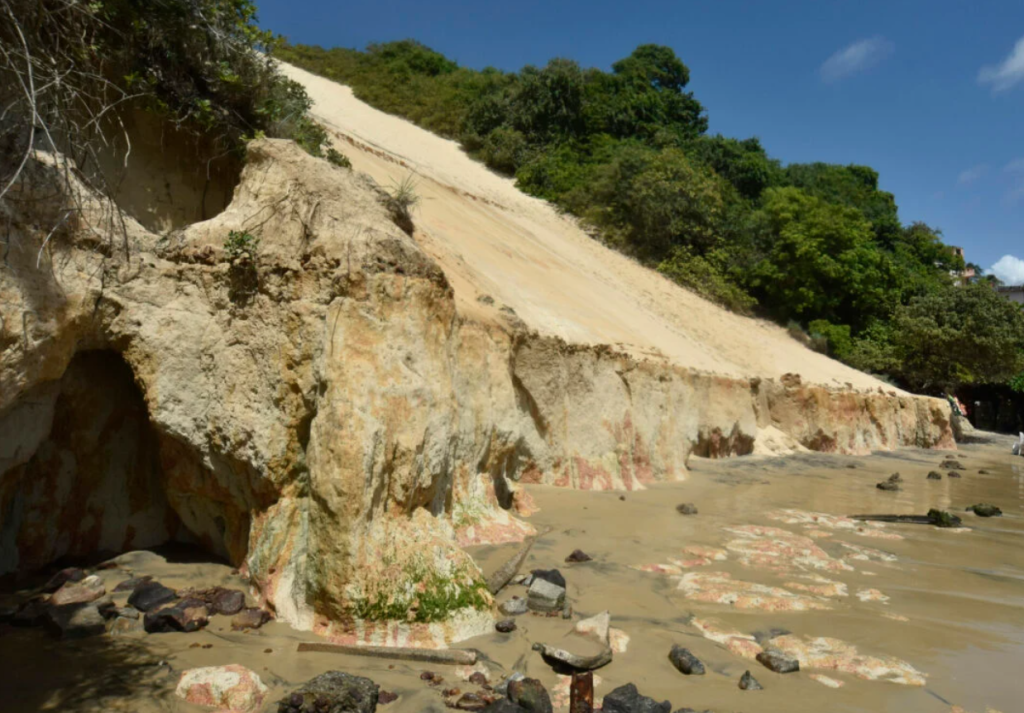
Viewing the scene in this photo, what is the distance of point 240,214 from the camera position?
5691 millimetres

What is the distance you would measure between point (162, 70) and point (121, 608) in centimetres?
446

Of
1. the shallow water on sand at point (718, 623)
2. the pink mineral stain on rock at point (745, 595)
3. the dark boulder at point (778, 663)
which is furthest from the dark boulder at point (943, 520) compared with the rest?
the dark boulder at point (778, 663)

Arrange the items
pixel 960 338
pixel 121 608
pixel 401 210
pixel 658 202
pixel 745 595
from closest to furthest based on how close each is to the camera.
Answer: pixel 121 608
pixel 745 595
pixel 401 210
pixel 960 338
pixel 658 202

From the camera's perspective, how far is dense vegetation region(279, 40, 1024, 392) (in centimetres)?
2545

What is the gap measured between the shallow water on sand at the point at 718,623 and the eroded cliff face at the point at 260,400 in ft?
1.38

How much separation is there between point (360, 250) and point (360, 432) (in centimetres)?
139

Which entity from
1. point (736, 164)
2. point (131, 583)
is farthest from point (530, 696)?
point (736, 164)

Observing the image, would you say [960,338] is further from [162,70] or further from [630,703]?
[162,70]

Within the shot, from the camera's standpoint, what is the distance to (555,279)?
1543 cm

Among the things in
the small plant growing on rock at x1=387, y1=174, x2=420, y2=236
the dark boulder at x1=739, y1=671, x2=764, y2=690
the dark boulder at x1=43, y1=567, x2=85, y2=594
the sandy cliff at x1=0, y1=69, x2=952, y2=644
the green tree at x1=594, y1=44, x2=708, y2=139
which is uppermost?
the green tree at x1=594, y1=44, x2=708, y2=139

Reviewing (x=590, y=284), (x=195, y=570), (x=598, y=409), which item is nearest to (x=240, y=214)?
(x=195, y=570)

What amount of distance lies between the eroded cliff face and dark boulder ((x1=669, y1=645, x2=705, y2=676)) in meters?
1.20

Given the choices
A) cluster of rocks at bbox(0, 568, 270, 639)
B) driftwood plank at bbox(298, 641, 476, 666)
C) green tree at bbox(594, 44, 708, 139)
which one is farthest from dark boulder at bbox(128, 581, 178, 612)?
green tree at bbox(594, 44, 708, 139)

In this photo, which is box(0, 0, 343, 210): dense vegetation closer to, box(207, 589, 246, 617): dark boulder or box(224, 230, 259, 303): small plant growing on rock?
box(224, 230, 259, 303): small plant growing on rock
